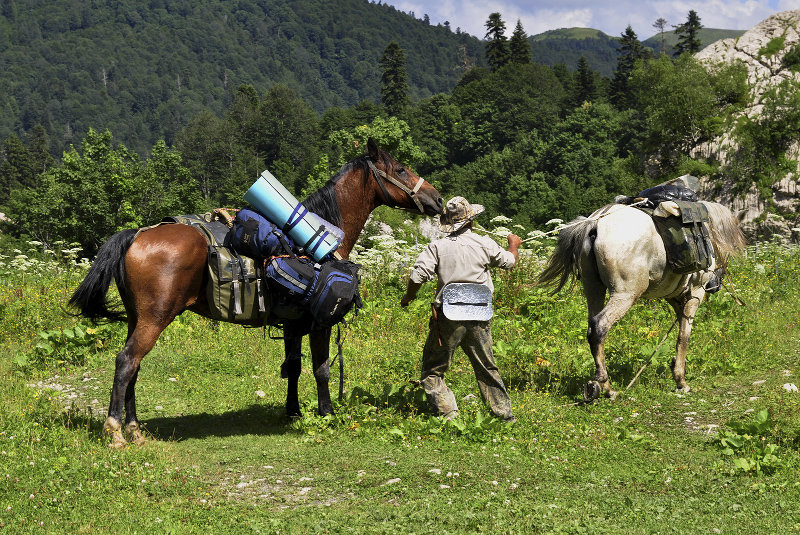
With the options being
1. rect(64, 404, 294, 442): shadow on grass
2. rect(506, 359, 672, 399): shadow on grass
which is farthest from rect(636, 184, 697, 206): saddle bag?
rect(64, 404, 294, 442): shadow on grass

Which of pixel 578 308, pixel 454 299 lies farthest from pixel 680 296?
pixel 454 299

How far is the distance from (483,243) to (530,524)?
3.05m

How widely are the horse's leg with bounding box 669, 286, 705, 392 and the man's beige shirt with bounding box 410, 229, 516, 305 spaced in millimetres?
3307

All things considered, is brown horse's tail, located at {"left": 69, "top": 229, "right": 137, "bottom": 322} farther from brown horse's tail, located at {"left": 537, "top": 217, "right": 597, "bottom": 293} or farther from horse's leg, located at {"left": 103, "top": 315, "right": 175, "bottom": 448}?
brown horse's tail, located at {"left": 537, "top": 217, "right": 597, "bottom": 293}

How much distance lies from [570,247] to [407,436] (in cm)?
323

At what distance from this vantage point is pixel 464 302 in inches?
289

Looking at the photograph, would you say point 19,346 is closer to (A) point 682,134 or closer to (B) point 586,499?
(B) point 586,499

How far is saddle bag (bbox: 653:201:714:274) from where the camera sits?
8781mm

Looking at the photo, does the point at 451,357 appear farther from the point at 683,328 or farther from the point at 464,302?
the point at 683,328

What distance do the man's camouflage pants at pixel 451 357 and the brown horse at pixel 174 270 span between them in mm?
1098

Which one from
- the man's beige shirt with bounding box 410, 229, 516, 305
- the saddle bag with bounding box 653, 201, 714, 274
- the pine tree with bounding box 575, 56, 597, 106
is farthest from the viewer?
the pine tree with bounding box 575, 56, 597, 106

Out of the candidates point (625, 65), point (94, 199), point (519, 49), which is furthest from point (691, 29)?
point (94, 199)

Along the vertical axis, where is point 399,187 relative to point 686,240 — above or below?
above

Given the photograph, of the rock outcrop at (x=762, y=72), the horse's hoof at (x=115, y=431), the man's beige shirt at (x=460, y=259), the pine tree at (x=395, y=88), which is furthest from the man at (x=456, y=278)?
the pine tree at (x=395, y=88)
